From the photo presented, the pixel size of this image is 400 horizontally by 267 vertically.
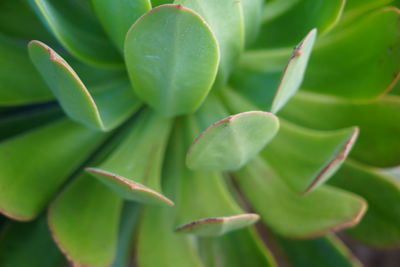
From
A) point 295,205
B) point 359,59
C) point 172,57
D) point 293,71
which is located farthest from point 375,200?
point 172,57

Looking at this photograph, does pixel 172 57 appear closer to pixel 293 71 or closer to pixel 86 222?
pixel 293 71

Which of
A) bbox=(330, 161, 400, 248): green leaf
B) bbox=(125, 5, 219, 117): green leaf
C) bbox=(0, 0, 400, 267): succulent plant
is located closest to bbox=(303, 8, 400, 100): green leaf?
bbox=(0, 0, 400, 267): succulent plant

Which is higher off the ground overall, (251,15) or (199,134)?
(251,15)

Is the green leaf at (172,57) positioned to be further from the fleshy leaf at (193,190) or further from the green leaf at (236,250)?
the green leaf at (236,250)

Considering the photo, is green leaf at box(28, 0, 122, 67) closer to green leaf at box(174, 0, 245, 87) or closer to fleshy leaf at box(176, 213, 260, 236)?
green leaf at box(174, 0, 245, 87)

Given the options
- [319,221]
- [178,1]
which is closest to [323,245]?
[319,221]

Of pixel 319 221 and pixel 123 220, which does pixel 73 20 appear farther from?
pixel 319 221

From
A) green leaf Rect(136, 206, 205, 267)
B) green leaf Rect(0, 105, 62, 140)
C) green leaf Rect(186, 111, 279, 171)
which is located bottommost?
green leaf Rect(136, 206, 205, 267)
